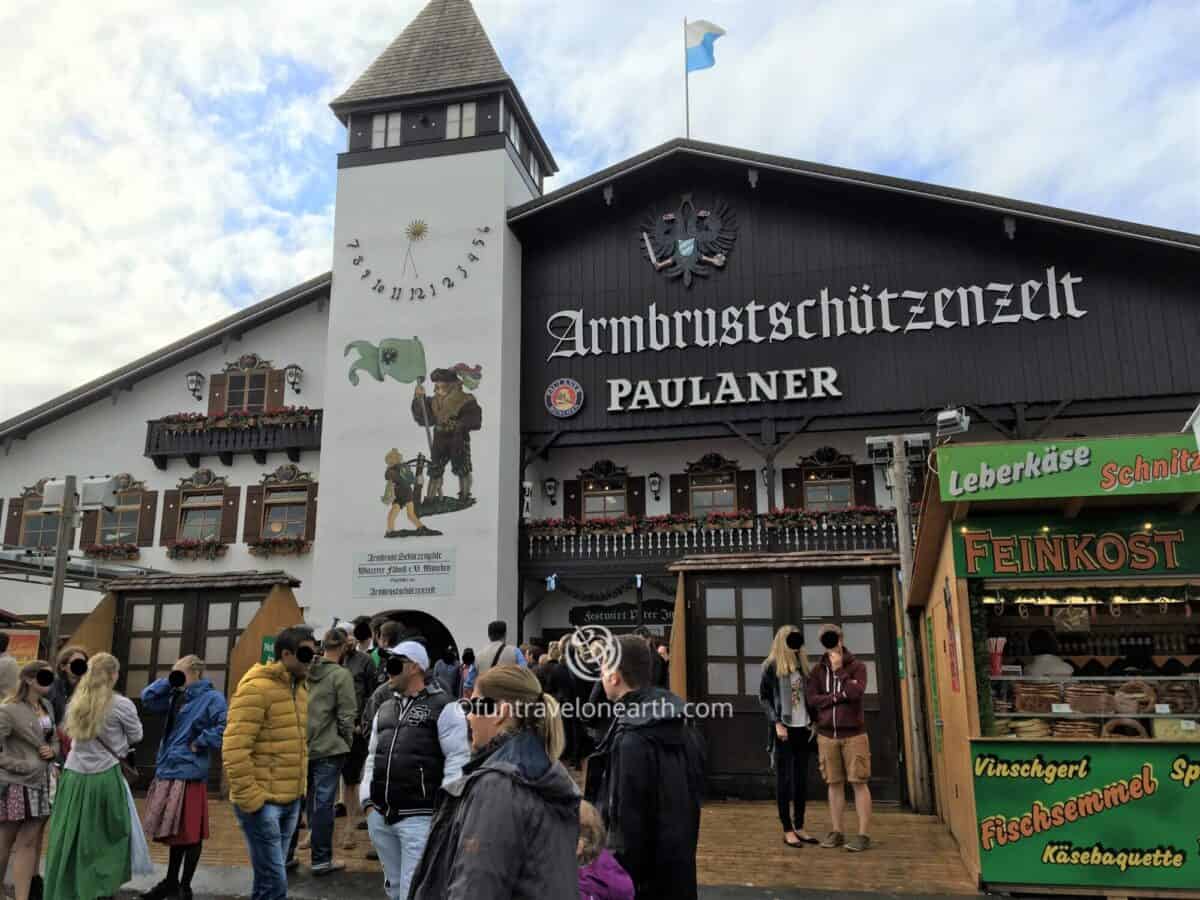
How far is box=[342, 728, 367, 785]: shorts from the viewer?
28.0 ft

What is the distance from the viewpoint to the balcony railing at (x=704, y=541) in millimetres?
18781

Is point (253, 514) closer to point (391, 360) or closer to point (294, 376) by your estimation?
point (294, 376)

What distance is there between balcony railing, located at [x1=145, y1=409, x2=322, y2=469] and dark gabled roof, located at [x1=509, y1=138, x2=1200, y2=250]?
269 inches

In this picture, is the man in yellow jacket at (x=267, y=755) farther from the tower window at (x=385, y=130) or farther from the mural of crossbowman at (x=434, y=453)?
the tower window at (x=385, y=130)

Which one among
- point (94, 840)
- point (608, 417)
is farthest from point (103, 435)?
point (94, 840)

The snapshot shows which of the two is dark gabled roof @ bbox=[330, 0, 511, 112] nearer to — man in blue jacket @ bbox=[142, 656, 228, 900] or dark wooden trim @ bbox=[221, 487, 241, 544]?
dark wooden trim @ bbox=[221, 487, 241, 544]

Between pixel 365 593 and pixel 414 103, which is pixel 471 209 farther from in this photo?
pixel 365 593

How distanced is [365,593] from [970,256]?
46.5ft

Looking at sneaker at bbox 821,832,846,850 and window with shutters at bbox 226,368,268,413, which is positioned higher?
window with shutters at bbox 226,368,268,413

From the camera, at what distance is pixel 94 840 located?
19.1 feet

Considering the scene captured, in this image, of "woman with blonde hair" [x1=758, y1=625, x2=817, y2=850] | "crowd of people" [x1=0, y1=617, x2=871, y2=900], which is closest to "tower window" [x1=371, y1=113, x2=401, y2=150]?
"crowd of people" [x1=0, y1=617, x2=871, y2=900]

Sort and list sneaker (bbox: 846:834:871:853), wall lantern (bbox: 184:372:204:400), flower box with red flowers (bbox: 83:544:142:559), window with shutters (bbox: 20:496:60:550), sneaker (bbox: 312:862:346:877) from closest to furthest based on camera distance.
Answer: sneaker (bbox: 312:862:346:877), sneaker (bbox: 846:834:871:853), flower box with red flowers (bbox: 83:544:142:559), window with shutters (bbox: 20:496:60:550), wall lantern (bbox: 184:372:204:400)

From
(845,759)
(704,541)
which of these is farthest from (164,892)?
(704,541)

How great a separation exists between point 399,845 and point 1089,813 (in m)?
4.39
